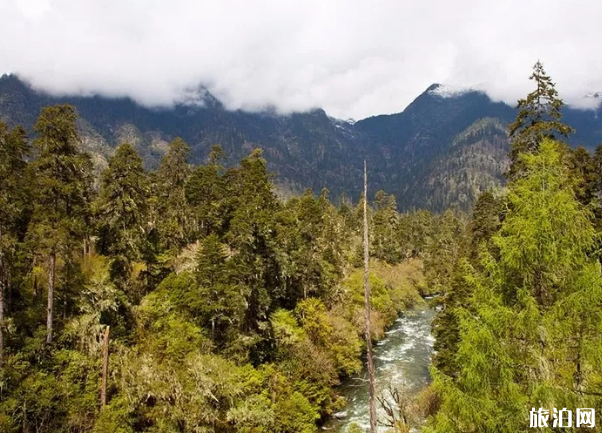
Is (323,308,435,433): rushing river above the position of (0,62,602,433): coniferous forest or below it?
below

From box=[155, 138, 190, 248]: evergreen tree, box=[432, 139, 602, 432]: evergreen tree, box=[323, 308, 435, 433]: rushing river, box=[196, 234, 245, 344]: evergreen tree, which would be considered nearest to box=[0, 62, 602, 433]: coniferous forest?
box=[432, 139, 602, 432]: evergreen tree

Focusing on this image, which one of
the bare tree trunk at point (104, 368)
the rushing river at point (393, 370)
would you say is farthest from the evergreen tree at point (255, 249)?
the bare tree trunk at point (104, 368)

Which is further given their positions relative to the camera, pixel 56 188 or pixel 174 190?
pixel 174 190

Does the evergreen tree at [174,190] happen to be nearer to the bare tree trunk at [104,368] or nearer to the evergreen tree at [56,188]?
the evergreen tree at [56,188]

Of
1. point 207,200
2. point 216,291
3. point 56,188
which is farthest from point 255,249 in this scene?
point 207,200

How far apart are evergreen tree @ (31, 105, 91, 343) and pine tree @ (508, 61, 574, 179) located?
88.1 ft

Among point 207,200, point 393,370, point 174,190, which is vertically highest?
point 174,190

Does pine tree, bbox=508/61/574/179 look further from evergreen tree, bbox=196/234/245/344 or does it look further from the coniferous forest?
evergreen tree, bbox=196/234/245/344

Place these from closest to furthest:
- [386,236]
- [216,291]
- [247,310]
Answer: [216,291] → [247,310] → [386,236]

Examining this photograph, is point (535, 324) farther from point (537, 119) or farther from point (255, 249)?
point (255, 249)

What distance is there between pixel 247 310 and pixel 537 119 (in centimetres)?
2502

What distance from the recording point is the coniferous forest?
453 inches

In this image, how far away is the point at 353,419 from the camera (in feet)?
103

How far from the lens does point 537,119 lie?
74.7ft
